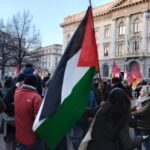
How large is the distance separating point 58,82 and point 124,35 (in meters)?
53.4

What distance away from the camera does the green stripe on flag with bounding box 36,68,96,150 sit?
4031 mm

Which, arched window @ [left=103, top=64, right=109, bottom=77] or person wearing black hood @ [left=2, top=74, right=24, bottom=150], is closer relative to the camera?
person wearing black hood @ [left=2, top=74, right=24, bottom=150]

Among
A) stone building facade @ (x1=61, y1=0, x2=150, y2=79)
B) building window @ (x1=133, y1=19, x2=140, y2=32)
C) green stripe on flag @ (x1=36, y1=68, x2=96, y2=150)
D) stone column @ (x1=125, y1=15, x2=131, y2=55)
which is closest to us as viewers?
green stripe on flag @ (x1=36, y1=68, x2=96, y2=150)

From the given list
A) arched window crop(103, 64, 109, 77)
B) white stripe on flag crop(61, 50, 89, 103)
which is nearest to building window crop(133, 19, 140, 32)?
arched window crop(103, 64, 109, 77)

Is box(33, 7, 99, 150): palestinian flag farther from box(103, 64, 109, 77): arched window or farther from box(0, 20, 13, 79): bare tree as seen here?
box(103, 64, 109, 77): arched window

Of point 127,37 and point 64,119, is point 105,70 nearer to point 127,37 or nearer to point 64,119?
point 127,37

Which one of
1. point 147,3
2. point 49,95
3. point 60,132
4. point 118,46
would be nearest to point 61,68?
point 49,95

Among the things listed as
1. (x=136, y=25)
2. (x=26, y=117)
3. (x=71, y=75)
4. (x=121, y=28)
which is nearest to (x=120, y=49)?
(x=121, y=28)

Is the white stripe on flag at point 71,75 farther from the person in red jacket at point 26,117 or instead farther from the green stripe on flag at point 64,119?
the person in red jacket at point 26,117

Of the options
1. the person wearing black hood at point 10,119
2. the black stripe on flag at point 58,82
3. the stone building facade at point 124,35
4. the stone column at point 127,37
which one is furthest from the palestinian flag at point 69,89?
the stone column at point 127,37

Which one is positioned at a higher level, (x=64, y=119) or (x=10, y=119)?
(x=64, y=119)

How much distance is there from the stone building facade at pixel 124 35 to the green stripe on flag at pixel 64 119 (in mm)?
45661

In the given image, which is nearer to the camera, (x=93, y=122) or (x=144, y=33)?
(x=93, y=122)

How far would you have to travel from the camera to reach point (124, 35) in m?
56.8
